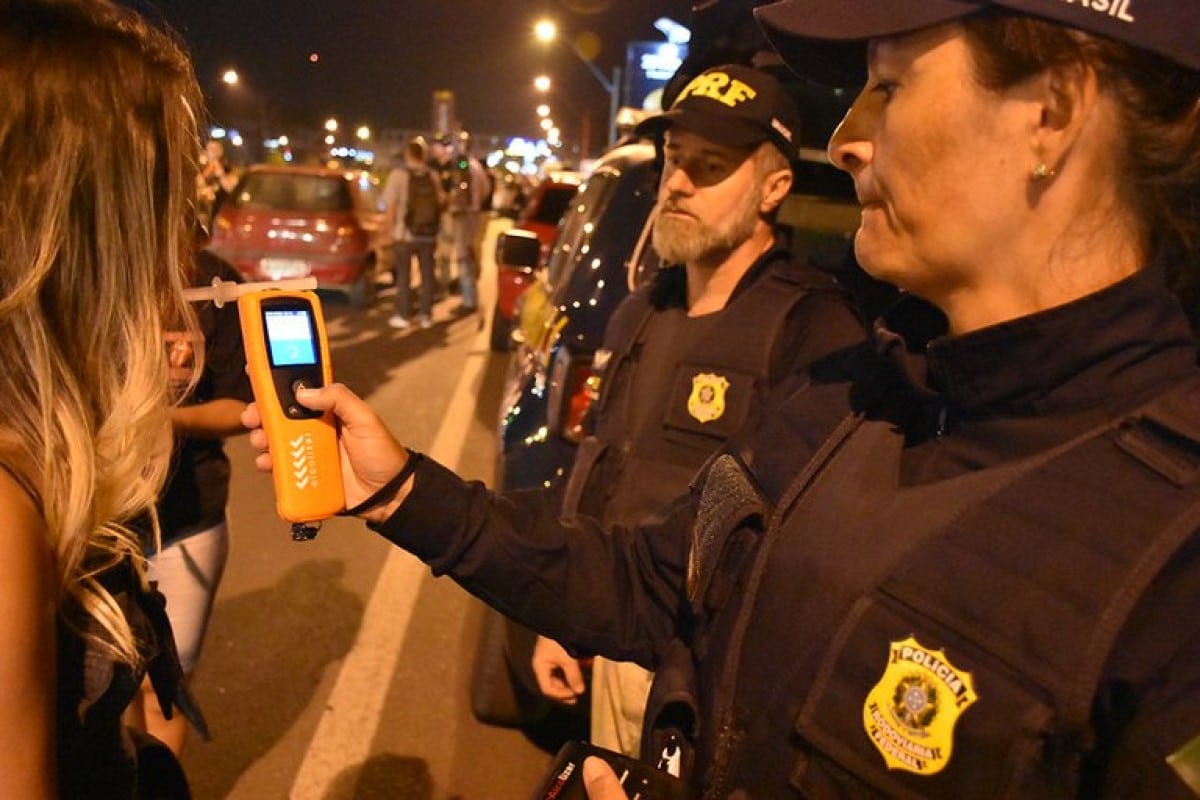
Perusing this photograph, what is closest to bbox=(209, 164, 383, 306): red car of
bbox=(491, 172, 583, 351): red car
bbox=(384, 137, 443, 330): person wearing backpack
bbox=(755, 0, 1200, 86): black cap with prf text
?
bbox=(384, 137, 443, 330): person wearing backpack

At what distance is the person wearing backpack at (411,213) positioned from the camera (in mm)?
10391

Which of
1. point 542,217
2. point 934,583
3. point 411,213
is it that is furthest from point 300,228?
point 934,583

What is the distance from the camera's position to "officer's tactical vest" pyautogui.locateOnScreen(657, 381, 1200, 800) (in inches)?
37.4

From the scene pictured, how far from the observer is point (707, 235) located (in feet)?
8.59

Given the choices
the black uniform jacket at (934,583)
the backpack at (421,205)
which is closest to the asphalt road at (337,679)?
the black uniform jacket at (934,583)

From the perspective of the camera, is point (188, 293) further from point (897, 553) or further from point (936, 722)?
point (936, 722)

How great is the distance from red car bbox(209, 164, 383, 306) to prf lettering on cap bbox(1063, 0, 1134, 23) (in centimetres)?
1013

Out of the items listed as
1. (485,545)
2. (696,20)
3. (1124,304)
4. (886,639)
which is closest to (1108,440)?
(1124,304)

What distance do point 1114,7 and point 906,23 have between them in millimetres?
243

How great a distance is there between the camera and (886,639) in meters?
1.06

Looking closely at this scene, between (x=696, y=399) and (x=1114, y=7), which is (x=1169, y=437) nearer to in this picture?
(x=1114, y=7)

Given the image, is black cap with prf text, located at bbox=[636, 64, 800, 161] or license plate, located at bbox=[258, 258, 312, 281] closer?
black cap with prf text, located at bbox=[636, 64, 800, 161]

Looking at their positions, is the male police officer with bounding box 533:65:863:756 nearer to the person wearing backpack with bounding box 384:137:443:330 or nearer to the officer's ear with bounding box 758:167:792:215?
the officer's ear with bounding box 758:167:792:215

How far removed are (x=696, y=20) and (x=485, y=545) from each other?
2.28m
